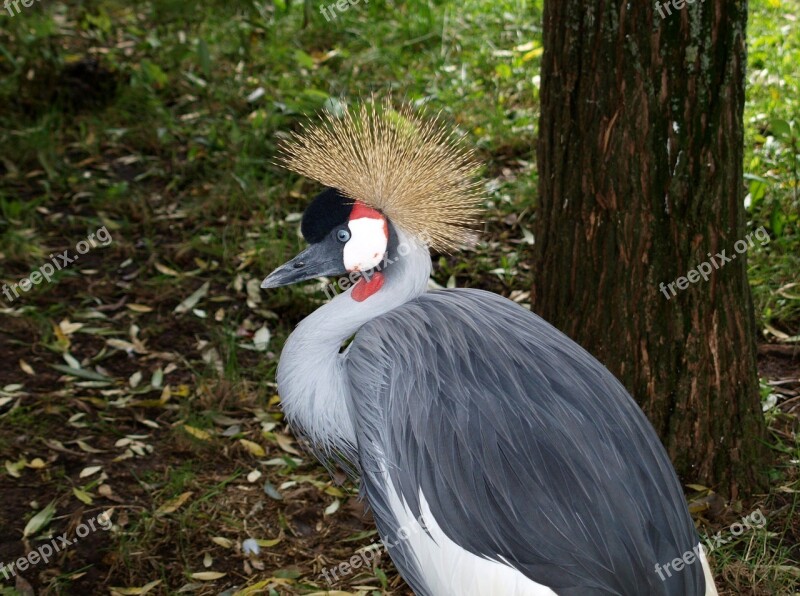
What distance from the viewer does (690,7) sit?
1.97 m

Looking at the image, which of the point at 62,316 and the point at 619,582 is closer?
the point at 619,582

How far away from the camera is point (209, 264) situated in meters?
3.44

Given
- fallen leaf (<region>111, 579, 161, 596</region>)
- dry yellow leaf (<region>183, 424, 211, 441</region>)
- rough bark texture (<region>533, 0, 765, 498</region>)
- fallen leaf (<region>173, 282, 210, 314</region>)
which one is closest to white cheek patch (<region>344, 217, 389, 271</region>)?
rough bark texture (<region>533, 0, 765, 498</region>)

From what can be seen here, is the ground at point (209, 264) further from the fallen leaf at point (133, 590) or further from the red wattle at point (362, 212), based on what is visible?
the red wattle at point (362, 212)

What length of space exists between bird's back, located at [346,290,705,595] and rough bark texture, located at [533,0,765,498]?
44 cm

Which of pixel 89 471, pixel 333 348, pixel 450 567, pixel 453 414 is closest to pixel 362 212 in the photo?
pixel 333 348

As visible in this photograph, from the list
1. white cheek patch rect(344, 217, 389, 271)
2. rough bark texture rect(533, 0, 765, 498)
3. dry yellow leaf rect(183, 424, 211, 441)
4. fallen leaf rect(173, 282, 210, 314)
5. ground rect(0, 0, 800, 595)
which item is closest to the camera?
white cheek patch rect(344, 217, 389, 271)

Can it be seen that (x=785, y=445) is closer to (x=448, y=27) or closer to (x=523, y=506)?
(x=523, y=506)

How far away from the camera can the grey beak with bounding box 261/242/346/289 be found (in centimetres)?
183

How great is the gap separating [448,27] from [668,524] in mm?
3259

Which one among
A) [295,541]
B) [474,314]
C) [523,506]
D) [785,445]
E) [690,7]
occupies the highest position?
[690,7]

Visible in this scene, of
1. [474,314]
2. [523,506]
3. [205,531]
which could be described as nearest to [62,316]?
[205,531]

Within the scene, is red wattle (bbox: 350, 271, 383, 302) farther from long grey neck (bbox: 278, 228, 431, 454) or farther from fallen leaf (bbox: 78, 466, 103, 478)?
fallen leaf (bbox: 78, 466, 103, 478)

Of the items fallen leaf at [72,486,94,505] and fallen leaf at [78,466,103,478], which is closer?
fallen leaf at [72,486,94,505]
